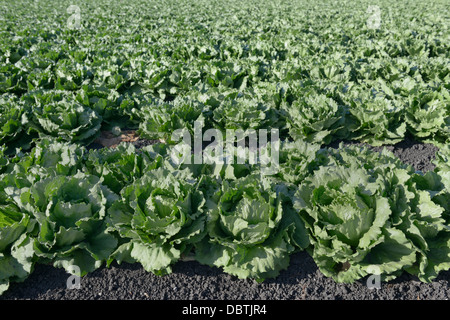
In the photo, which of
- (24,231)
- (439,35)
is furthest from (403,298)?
(439,35)

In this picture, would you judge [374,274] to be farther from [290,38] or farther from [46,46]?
[46,46]

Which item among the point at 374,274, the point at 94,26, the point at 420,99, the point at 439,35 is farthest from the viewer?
the point at 94,26

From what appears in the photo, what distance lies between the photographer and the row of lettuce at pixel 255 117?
18.4ft

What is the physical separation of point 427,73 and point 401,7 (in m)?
17.3

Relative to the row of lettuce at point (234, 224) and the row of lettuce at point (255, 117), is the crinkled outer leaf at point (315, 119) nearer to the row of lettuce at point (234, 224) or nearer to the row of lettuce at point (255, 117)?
the row of lettuce at point (255, 117)

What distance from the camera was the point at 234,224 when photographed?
10.5 ft

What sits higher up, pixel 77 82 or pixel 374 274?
pixel 77 82

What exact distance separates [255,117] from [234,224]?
2874 millimetres

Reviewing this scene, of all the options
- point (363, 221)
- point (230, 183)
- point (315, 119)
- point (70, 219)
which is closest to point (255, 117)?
point (315, 119)

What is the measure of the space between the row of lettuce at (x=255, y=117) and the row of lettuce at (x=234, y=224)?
2155 mm

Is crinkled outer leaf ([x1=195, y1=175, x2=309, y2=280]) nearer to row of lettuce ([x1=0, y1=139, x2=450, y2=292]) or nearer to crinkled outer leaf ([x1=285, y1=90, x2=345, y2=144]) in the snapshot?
row of lettuce ([x1=0, y1=139, x2=450, y2=292])

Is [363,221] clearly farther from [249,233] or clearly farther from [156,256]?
[156,256]

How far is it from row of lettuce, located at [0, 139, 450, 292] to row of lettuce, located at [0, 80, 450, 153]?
2.15 metres
